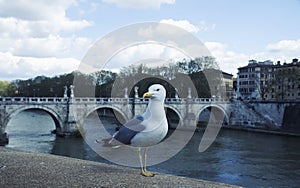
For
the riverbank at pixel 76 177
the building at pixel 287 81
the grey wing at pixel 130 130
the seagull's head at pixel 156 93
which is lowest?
the riverbank at pixel 76 177

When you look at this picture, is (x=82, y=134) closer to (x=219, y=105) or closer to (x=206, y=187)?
(x=219, y=105)

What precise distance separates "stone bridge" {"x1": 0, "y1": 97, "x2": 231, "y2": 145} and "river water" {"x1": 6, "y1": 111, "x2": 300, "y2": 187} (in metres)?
1.75

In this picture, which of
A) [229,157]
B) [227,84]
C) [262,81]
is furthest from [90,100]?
[262,81]

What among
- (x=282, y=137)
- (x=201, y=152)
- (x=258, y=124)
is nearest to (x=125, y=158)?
(x=201, y=152)

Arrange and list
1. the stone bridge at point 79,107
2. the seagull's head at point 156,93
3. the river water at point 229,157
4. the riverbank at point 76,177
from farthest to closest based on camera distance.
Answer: the stone bridge at point 79,107
the river water at point 229,157
the riverbank at point 76,177
the seagull's head at point 156,93

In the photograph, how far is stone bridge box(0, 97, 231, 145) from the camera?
28.7 meters

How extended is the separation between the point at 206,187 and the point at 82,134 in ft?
75.0

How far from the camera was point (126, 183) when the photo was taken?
7324 millimetres

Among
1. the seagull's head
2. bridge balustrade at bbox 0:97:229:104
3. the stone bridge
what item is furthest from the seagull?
bridge balustrade at bbox 0:97:229:104

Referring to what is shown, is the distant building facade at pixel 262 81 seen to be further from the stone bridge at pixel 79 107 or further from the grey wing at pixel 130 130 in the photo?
the grey wing at pixel 130 130

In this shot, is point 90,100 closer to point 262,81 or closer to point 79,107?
point 79,107

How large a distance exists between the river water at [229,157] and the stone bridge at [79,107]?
1.75 meters

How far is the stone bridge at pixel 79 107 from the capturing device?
94.1 feet

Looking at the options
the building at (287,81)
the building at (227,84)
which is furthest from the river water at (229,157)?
the building at (227,84)
